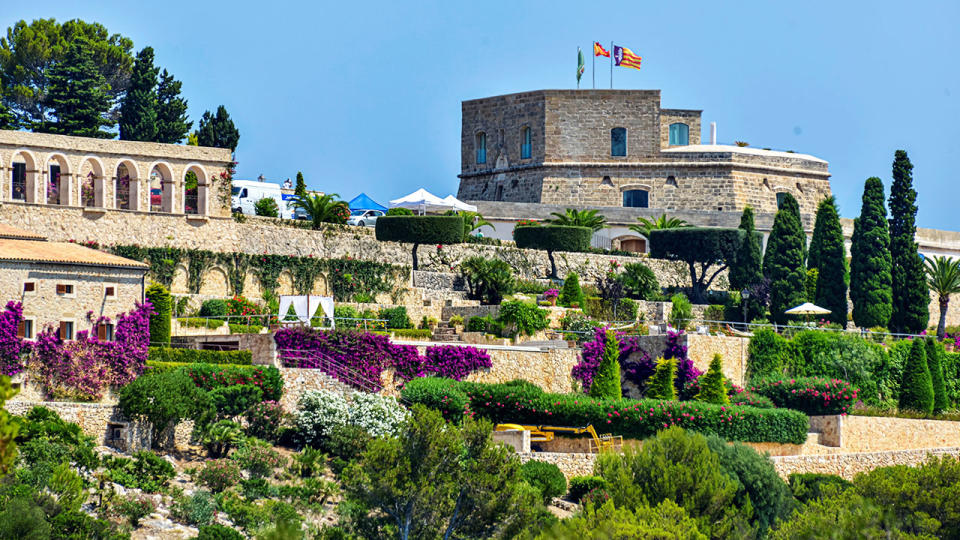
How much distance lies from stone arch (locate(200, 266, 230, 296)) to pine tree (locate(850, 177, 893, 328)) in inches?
802

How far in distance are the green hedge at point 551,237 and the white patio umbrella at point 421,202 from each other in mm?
4848

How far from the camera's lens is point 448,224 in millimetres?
50500

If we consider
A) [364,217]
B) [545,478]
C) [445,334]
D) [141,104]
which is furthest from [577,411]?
[141,104]

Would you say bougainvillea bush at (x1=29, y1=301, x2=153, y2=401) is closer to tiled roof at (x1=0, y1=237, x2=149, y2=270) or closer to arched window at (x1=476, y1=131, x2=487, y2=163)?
tiled roof at (x1=0, y1=237, x2=149, y2=270)

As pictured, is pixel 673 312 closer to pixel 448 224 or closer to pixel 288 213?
pixel 448 224

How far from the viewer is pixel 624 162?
6525cm

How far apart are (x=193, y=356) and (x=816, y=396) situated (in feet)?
53.9

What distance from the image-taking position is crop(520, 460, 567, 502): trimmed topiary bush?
1299 inches

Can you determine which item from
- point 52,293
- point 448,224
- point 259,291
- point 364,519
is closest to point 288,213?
point 448,224

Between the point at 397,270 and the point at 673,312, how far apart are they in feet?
29.9

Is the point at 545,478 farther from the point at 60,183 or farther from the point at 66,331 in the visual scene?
the point at 60,183

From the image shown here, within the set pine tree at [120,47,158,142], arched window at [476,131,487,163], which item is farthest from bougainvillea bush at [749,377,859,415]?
arched window at [476,131,487,163]

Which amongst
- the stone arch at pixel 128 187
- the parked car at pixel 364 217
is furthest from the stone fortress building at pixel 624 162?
Result: the stone arch at pixel 128 187

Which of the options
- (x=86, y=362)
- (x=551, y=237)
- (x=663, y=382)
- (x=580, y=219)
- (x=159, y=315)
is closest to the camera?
(x=86, y=362)
